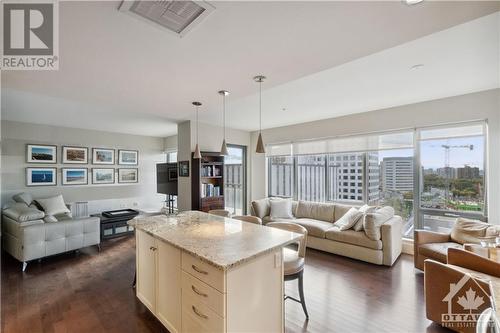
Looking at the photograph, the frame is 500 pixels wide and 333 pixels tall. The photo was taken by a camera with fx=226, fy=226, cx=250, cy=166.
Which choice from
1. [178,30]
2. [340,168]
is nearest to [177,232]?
[178,30]

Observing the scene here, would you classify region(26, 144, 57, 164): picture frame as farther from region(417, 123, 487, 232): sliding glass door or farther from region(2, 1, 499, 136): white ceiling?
region(417, 123, 487, 232): sliding glass door

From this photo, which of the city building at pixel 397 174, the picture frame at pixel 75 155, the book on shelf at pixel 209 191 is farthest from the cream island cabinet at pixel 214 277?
the picture frame at pixel 75 155

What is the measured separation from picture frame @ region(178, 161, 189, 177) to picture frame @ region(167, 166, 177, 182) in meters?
0.44

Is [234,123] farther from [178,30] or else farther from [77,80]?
[178,30]

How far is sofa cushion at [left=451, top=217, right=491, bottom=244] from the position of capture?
2.96 metres

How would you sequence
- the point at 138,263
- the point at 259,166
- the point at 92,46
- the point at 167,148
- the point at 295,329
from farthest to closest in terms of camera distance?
1. the point at 167,148
2. the point at 259,166
3. the point at 138,263
4. the point at 295,329
5. the point at 92,46

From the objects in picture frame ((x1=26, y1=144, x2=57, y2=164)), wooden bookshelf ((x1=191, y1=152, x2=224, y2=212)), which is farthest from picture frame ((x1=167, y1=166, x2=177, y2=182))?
picture frame ((x1=26, y1=144, x2=57, y2=164))

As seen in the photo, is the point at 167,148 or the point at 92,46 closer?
the point at 92,46

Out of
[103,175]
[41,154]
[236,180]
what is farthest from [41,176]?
[236,180]

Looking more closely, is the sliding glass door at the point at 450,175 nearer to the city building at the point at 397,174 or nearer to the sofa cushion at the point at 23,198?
the city building at the point at 397,174

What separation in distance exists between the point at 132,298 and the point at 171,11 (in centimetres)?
295

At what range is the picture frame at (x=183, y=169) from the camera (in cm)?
498

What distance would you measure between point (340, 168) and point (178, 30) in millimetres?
4431

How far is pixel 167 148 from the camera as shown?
748cm
